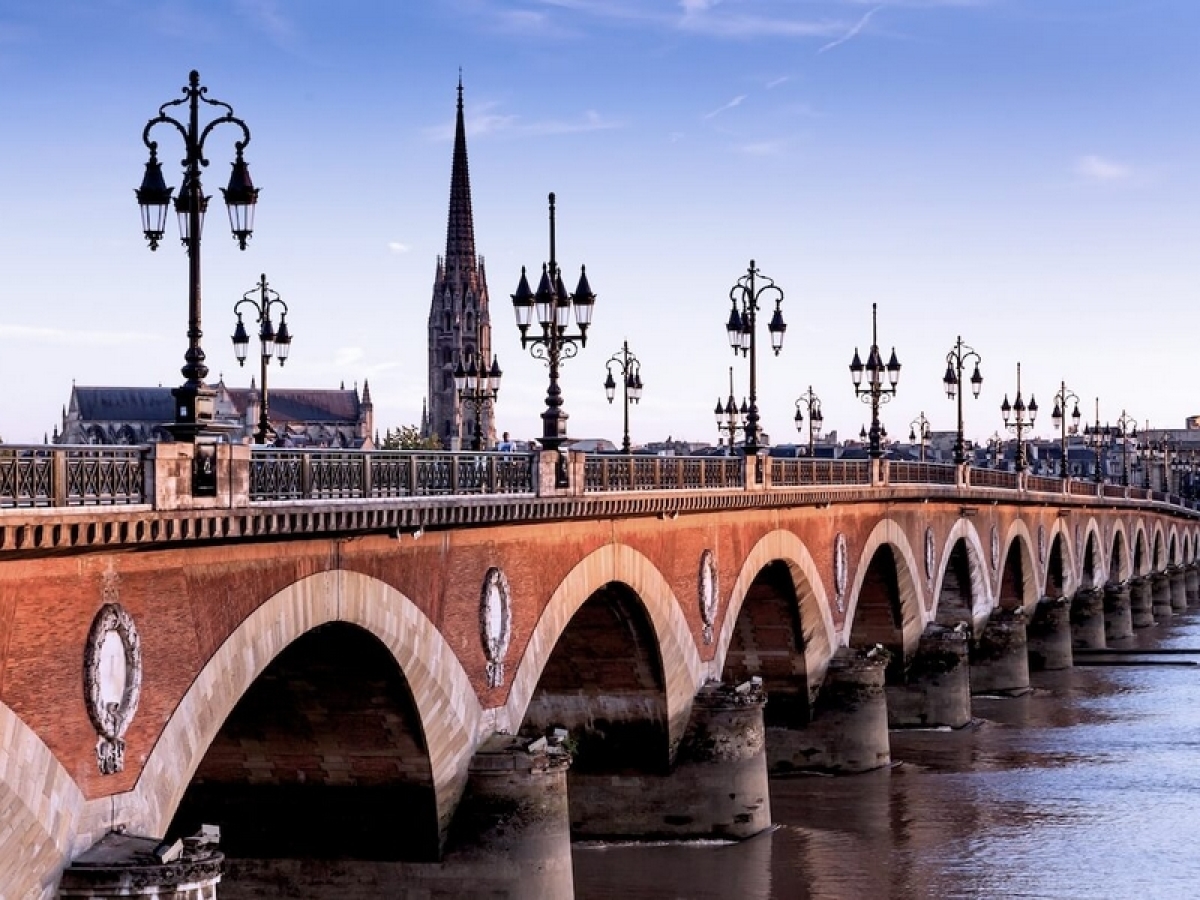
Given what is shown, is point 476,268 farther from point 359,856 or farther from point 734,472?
point 359,856

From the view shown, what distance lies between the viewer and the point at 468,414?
446 feet

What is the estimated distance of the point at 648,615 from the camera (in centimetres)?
3155

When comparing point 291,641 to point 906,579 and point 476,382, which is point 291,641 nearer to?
point 476,382

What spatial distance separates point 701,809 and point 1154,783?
44.1 feet

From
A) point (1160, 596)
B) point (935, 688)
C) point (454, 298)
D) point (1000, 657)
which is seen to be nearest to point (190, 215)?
point (935, 688)

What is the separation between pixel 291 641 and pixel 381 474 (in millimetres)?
2413

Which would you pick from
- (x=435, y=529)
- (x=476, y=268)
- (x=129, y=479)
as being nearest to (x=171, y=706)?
(x=129, y=479)

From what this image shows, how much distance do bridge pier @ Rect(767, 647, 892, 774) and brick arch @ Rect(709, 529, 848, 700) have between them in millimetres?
475

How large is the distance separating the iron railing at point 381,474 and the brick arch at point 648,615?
2004 millimetres

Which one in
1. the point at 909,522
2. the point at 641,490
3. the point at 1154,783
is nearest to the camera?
the point at 641,490

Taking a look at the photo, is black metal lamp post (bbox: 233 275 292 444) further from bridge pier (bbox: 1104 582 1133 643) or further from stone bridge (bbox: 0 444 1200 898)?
bridge pier (bbox: 1104 582 1133 643)

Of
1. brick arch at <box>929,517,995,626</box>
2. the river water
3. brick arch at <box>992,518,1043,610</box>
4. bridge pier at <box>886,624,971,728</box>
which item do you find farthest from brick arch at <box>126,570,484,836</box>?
brick arch at <box>992,518,1043,610</box>

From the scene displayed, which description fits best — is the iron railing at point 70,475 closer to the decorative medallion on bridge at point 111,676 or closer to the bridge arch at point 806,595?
the decorative medallion on bridge at point 111,676

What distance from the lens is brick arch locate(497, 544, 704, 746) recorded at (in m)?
26.6
